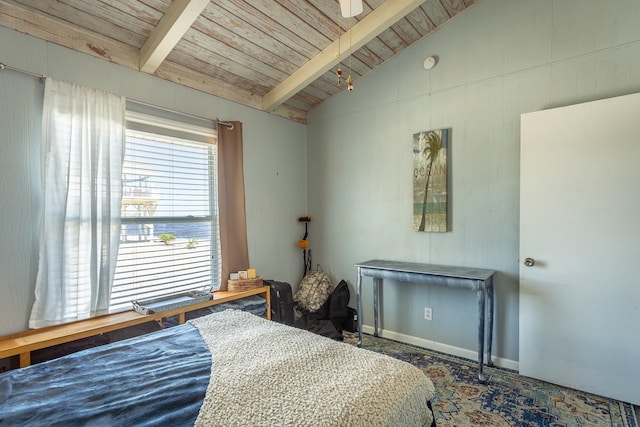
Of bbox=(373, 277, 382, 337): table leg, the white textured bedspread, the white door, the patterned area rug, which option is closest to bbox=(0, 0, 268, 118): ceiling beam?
the white textured bedspread

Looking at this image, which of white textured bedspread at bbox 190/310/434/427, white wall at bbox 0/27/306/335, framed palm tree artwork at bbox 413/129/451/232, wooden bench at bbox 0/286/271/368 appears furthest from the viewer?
framed palm tree artwork at bbox 413/129/451/232

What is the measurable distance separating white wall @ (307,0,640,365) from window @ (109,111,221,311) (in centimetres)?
141

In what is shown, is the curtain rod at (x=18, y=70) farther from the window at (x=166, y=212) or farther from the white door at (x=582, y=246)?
the white door at (x=582, y=246)

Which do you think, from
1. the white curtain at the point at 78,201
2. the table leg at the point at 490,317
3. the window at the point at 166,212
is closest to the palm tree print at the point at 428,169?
the table leg at the point at 490,317

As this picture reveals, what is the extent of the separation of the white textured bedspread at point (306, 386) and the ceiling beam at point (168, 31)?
6.52ft

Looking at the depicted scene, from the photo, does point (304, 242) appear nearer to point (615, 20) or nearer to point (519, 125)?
point (519, 125)

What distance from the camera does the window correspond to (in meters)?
2.50

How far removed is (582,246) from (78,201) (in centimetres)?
344

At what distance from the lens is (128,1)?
2066 mm

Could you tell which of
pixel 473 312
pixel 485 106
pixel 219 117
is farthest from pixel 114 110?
pixel 473 312

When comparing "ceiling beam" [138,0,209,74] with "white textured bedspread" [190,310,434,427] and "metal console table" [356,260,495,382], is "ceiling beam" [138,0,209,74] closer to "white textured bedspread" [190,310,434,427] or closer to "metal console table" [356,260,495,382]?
"white textured bedspread" [190,310,434,427]

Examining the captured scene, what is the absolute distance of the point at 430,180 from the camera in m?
3.02

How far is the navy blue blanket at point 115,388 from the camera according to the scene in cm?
109

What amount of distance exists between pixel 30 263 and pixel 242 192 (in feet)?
5.41
